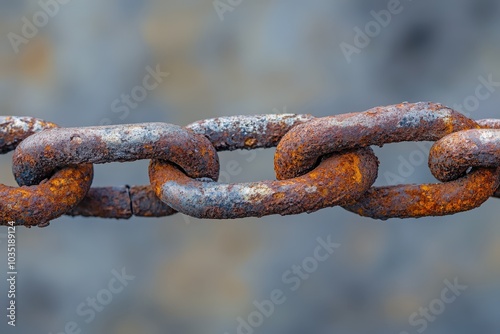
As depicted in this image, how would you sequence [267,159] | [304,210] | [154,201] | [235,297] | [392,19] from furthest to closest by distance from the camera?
[235,297] < [267,159] < [392,19] < [154,201] < [304,210]

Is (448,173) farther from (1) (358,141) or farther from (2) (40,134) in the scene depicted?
(2) (40,134)

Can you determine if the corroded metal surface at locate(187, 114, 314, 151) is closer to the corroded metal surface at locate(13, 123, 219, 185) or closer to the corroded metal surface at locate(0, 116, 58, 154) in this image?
the corroded metal surface at locate(13, 123, 219, 185)

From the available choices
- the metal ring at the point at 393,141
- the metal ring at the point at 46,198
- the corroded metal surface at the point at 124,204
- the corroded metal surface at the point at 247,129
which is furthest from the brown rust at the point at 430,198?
the metal ring at the point at 46,198

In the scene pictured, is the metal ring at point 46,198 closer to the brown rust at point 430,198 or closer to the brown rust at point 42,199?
the brown rust at point 42,199

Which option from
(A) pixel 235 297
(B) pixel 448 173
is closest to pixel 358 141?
(B) pixel 448 173

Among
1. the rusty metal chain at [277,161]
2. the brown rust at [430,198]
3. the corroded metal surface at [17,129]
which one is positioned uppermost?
the corroded metal surface at [17,129]

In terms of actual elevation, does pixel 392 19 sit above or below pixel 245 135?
above

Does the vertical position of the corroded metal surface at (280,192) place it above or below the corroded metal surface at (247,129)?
below
